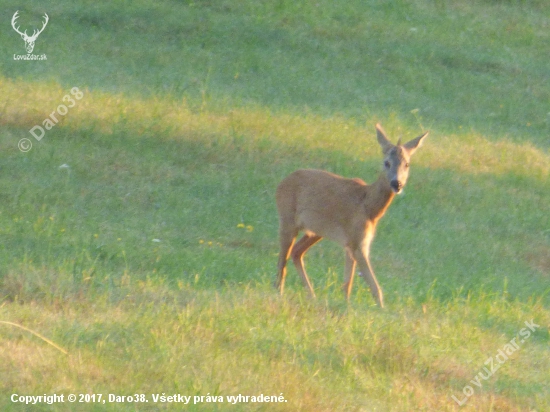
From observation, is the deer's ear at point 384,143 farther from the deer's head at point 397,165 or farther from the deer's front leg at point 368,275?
the deer's front leg at point 368,275

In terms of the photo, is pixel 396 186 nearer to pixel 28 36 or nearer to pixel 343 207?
pixel 343 207

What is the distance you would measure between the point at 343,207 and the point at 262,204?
265 centimetres

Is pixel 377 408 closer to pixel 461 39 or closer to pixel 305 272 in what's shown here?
pixel 305 272

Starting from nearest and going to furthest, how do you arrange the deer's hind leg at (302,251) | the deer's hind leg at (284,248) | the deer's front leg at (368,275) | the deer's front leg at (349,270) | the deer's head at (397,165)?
the deer's front leg at (368,275), the deer's head at (397,165), the deer's front leg at (349,270), the deer's hind leg at (284,248), the deer's hind leg at (302,251)

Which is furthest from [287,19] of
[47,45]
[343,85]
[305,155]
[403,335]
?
[403,335]

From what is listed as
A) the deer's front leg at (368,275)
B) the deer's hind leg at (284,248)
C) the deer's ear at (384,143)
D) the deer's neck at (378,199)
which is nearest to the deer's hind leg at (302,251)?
the deer's hind leg at (284,248)

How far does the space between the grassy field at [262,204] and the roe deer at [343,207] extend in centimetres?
32

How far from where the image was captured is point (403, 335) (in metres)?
6.84

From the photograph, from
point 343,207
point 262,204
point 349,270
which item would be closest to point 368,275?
point 349,270

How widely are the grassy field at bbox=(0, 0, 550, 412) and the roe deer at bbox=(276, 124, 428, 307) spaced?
0.32 m

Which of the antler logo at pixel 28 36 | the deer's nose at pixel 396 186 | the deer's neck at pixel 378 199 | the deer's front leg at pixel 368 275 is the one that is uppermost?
the deer's nose at pixel 396 186

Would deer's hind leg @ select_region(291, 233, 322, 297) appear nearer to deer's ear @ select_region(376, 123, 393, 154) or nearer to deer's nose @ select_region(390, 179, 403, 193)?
deer's ear @ select_region(376, 123, 393, 154)

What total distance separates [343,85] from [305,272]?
7436 millimetres

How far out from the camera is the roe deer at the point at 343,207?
8391mm
